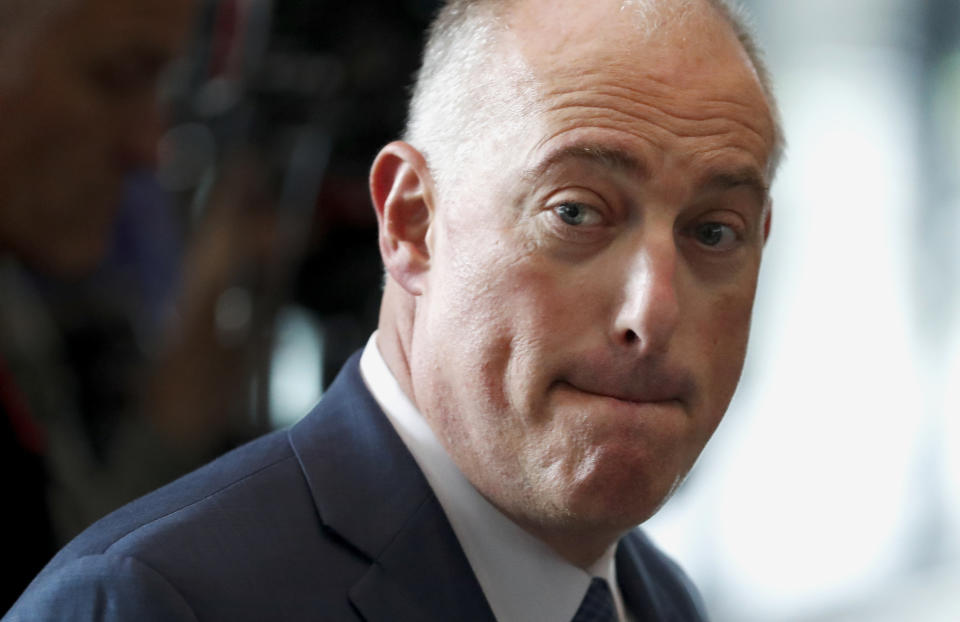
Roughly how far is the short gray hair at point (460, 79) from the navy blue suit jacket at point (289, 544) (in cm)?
28

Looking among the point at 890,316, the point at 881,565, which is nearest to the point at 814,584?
the point at 881,565

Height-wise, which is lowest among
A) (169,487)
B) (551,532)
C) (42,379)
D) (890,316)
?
(42,379)

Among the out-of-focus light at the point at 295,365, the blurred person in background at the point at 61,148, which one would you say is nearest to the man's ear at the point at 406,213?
the blurred person in background at the point at 61,148

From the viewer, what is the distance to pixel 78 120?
79.8 inches

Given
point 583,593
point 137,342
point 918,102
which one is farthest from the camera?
point 918,102

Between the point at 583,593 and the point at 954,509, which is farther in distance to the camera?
the point at 954,509

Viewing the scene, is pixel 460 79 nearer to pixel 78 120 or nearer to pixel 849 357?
pixel 78 120

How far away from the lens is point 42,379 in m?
2.38

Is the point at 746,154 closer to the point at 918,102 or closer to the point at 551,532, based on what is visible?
the point at 551,532

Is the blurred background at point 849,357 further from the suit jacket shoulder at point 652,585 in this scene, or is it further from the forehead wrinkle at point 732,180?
the forehead wrinkle at point 732,180

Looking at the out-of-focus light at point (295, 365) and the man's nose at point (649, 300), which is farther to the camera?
the out-of-focus light at point (295, 365)

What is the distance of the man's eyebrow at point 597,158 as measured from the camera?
113cm

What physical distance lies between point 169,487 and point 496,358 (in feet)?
1.14

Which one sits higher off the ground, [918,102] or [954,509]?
[918,102]
